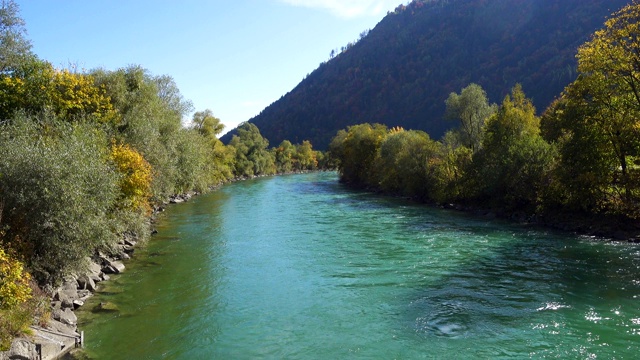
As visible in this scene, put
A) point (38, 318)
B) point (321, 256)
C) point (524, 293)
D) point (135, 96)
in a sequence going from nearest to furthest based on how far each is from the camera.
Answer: point (38, 318) < point (524, 293) < point (321, 256) < point (135, 96)

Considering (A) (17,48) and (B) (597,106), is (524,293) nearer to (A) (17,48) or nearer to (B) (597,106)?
(B) (597,106)

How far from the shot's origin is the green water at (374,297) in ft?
40.8

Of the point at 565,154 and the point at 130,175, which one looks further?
the point at 565,154

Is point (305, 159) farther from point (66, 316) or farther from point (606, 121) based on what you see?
point (66, 316)

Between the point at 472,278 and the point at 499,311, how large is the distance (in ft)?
13.0

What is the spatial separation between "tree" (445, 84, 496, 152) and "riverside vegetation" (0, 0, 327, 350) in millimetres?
31623

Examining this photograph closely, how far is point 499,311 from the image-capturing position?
1478 centimetres

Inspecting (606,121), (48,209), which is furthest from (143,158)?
(606,121)

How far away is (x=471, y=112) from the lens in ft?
169

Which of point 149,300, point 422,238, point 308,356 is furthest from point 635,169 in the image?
point 149,300

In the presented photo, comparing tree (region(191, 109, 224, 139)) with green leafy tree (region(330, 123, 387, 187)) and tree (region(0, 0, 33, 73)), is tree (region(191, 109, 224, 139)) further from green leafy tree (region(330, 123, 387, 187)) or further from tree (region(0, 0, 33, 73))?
tree (region(0, 0, 33, 73))

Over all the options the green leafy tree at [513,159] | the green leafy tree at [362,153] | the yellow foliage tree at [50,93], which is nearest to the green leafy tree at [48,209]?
the yellow foliage tree at [50,93]

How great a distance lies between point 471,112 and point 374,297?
40.7m

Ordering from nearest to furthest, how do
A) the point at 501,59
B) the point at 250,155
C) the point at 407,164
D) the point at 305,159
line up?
the point at 407,164
the point at 250,155
the point at 305,159
the point at 501,59
